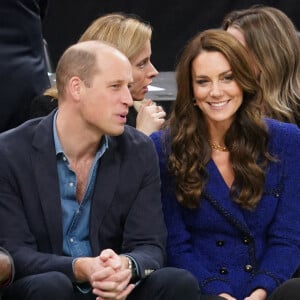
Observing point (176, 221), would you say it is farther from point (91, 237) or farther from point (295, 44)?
point (295, 44)

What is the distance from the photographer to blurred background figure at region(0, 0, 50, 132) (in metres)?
4.36

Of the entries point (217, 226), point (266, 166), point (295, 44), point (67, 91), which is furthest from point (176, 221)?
point (295, 44)

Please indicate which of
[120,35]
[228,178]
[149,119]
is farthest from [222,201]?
[120,35]

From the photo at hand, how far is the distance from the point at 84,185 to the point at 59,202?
0.12 metres

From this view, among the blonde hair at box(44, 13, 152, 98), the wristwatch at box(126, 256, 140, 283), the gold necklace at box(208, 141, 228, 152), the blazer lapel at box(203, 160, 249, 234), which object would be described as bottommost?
the wristwatch at box(126, 256, 140, 283)

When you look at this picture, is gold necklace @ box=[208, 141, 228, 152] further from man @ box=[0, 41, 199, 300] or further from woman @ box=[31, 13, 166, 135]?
woman @ box=[31, 13, 166, 135]

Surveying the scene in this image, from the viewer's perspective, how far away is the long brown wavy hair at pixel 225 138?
3709 mm

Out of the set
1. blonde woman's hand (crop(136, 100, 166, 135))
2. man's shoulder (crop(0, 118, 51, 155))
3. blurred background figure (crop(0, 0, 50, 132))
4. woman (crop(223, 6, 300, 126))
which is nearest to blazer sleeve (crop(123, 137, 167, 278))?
man's shoulder (crop(0, 118, 51, 155))

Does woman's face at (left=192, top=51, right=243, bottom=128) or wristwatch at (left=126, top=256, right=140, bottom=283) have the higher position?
woman's face at (left=192, top=51, right=243, bottom=128)

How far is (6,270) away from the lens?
10.6 ft

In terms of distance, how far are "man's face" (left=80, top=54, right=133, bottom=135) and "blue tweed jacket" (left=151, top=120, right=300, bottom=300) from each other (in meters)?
0.33

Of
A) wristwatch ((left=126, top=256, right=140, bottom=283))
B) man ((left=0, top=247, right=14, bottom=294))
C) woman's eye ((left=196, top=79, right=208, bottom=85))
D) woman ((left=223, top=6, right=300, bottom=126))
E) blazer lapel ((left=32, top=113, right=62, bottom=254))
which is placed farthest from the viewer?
woman ((left=223, top=6, right=300, bottom=126))

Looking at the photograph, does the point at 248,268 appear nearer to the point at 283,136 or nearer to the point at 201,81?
the point at 283,136

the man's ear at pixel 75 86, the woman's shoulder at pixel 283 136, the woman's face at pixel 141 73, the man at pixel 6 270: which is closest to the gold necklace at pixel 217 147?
the woman's shoulder at pixel 283 136
